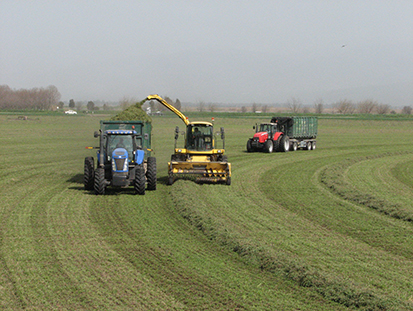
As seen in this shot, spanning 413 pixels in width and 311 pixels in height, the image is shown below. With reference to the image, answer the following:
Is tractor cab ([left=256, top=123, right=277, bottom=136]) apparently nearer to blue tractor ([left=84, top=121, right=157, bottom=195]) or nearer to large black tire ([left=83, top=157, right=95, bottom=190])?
blue tractor ([left=84, top=121, right=157, bottom=195])

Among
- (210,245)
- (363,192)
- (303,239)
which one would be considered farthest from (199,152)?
(210,245)

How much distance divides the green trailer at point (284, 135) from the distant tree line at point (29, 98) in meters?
102

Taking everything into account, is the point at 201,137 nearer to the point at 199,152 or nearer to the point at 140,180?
the point at 199,152

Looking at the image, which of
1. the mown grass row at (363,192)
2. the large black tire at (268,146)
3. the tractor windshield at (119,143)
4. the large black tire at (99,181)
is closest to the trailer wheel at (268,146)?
the large black tire at (268,146)

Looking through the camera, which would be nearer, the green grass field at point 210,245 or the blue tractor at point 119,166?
the green grass field at point 210,245

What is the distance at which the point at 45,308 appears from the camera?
721 cm

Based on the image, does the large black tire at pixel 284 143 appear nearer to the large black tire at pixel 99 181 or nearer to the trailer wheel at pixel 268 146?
the trailer wheel at pixel 268 146

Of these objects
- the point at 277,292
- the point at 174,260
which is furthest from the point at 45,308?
the point at 277,292

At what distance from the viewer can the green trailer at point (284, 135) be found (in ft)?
113

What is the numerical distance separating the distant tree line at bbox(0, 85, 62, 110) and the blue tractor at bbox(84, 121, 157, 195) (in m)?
117

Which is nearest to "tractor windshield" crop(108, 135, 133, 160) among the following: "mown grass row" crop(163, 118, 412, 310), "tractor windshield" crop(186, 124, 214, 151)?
"mown grass row" crop(163, 118, 412, 310)

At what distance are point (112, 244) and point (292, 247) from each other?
12.8 feet

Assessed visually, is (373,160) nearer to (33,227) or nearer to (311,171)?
(311,171)

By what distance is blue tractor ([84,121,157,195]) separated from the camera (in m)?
16.1
